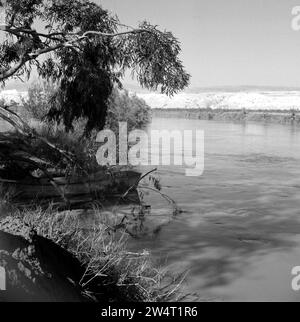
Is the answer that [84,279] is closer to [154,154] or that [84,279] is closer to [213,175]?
[213,175]

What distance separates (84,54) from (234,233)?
490 centimetres

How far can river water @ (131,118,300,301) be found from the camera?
713 centimetres

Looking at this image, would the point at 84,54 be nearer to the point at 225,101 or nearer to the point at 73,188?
the point at 73,188

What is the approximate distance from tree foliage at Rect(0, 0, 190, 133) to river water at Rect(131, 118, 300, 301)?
2777 millimetres

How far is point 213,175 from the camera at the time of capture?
57.2ft

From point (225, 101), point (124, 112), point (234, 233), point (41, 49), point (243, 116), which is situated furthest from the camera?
point (225, 101)

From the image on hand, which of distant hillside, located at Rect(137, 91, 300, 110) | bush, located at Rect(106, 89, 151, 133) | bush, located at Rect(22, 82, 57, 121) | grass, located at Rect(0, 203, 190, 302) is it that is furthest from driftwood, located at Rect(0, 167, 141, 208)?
distant hillside, located at Rect(137, 91, 300, 110)

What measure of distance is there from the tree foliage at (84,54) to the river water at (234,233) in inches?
109

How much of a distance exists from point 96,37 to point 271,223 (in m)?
5.09

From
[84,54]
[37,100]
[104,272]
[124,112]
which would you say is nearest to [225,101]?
[124,112]

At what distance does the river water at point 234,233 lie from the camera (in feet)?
23.4

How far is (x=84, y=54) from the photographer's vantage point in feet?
37.9

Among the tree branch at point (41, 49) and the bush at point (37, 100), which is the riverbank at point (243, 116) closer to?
the bush at point (37, 100)

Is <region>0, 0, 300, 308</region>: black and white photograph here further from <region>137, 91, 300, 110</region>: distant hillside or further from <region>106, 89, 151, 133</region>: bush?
<region>137, 91, 300, 110</region>: distant hillside
